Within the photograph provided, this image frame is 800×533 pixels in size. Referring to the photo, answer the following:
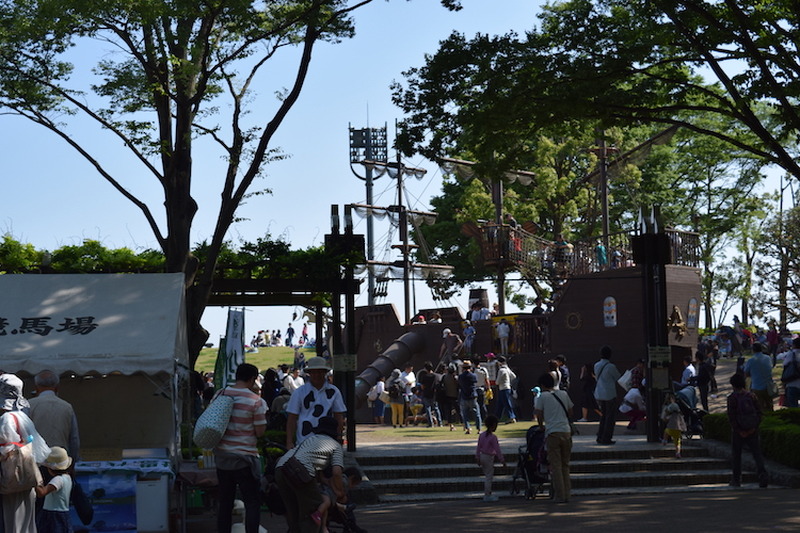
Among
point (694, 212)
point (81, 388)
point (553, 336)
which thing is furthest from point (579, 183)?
point (81, 388)

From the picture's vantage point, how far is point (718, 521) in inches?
470

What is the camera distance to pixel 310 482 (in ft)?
29.3

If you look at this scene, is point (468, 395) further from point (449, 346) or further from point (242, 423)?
point (242, 423)

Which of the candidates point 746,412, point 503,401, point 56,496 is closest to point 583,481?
point 746,412

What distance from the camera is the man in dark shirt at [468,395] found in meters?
23.7

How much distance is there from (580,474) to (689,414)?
425 cm

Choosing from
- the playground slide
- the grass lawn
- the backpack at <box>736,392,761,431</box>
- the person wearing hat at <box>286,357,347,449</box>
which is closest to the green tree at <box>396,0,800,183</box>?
the backpack at <box>736,392,761,431</box>

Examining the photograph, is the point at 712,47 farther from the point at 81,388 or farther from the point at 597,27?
the point at 81,388

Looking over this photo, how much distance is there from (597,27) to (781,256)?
32.3 metres

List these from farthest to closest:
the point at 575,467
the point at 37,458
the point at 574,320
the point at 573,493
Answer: the point at 574,320, the point at 575,467, the point at 573,493, the point at 37,458

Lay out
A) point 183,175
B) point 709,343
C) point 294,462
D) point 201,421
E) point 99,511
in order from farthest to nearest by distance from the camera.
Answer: point 709,343
point 183,175
point 99,511
point 201,421
point 294,462

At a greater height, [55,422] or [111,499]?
[55,422]

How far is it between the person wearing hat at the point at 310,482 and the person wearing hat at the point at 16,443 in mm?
1934

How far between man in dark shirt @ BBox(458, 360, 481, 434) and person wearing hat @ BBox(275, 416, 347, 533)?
14.5 m
